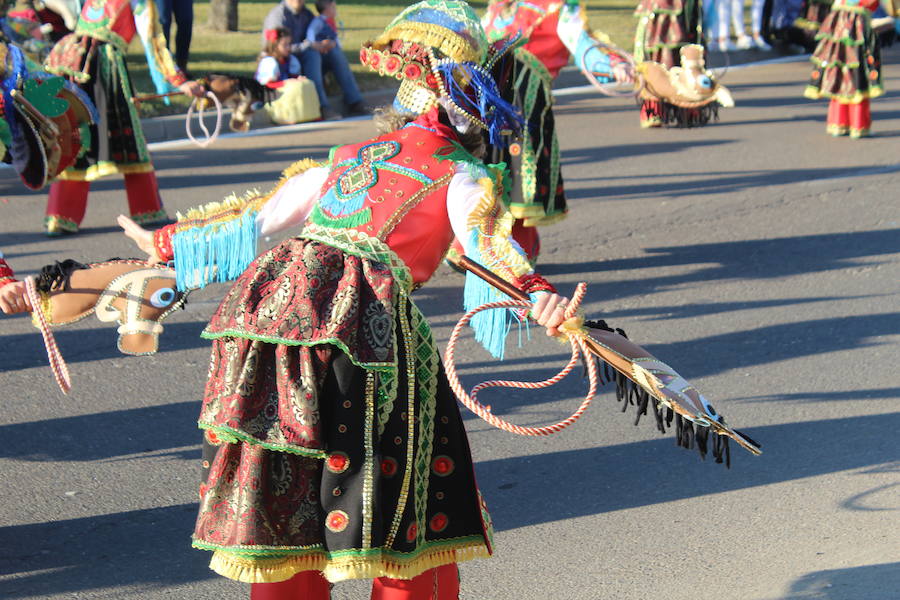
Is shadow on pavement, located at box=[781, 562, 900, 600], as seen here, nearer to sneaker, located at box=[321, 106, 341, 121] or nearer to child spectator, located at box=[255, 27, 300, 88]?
child spectator, located at box=[255, 27, 300, 88]

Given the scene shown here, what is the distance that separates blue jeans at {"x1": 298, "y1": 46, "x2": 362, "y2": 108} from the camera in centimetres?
1286

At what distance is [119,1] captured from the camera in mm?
7840

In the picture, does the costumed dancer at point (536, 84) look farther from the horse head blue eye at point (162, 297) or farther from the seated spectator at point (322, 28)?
the seated spectator at point (322, 28)

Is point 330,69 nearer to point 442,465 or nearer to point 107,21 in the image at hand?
point 107,21

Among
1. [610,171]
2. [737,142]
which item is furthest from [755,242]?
[737,142]

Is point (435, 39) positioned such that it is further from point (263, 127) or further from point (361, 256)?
point (263, 127)

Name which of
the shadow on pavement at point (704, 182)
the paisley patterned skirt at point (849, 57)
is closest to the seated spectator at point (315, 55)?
the shadow on pavement at point (704, 182)

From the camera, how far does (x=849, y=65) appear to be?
36.8 feet

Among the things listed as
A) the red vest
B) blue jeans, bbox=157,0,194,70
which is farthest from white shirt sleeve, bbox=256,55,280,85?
the red vest

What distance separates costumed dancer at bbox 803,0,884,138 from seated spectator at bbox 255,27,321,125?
194 inches

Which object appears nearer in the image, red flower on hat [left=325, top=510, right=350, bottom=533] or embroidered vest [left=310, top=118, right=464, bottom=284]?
red flower on hat [left=325, top=510, right=350, bottom=533]

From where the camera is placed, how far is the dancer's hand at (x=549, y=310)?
2797 mm

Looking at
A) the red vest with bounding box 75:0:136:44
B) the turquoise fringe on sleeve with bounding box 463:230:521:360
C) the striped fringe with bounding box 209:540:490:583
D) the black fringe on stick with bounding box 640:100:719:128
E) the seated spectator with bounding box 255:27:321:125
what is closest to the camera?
the striped fringe with bounding box 209:540:490:583

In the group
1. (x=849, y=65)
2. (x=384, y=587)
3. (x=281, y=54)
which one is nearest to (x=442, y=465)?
(x=384, y=587)
